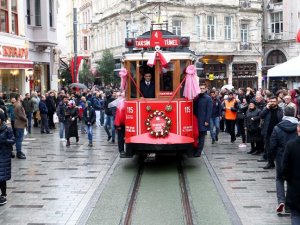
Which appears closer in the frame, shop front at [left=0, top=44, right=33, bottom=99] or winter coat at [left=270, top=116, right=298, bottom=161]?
winter coat at [left=270, top=116, right=298, bottom=161]

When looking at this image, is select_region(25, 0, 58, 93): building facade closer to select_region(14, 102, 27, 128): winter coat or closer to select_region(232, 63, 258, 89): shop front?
select_region(14, 102, 27, 128): winter coat

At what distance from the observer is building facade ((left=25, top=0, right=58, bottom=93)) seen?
94.1ft

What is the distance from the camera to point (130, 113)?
42.1 feet

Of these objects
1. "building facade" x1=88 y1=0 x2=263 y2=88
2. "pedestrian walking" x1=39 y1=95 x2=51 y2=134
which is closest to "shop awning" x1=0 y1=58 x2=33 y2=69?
"pedestrian walking" x1=39 y1=95 x2=51 y2=134

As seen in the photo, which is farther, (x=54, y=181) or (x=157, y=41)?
(x=157, y=41)

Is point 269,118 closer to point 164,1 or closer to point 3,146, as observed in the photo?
point 3,146


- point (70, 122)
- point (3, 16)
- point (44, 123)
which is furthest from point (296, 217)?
point (3, 16)

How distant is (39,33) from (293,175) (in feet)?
80.7

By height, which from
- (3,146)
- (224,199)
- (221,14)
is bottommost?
(224,199)

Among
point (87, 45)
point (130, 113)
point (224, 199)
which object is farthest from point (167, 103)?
point (87, 45)

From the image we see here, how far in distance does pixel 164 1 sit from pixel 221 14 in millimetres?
A: 5287

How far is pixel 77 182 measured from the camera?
38.0 ft

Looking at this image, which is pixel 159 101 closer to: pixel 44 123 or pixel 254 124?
pixel 254 124

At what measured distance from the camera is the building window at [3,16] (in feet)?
77.0
